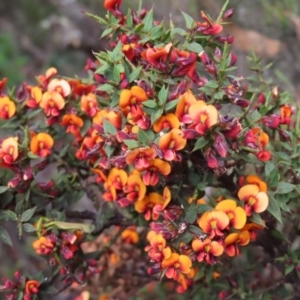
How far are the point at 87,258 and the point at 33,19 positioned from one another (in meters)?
2.55

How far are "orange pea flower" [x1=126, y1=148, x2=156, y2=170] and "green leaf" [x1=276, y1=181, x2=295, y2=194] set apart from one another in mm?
226

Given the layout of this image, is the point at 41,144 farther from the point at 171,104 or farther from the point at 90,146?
the point at 171,104

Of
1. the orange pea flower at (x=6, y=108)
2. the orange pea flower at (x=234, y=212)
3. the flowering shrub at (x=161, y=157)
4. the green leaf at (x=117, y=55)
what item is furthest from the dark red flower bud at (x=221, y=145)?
the orange pea flower at (x=6, y=108)

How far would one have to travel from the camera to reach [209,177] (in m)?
0.91

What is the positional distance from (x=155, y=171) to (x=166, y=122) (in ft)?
0.27

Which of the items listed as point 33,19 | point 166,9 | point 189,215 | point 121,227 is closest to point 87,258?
point 121,227

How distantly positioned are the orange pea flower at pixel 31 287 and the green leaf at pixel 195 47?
20.4 inches

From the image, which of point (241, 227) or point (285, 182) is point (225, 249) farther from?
point (285, 182)

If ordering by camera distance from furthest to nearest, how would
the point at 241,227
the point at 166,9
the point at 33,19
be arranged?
the point at 33,19, the point at 166,9, the point at 241,227

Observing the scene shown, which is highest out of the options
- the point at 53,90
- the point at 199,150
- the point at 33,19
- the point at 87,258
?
the point at 199,150

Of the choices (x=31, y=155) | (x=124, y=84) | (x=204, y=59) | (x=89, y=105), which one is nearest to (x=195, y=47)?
(x=204, y=59)

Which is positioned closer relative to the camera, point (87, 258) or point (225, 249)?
point (225, 249)

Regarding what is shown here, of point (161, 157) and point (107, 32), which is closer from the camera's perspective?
point (161, 157)

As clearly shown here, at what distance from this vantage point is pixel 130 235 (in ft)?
4.23
